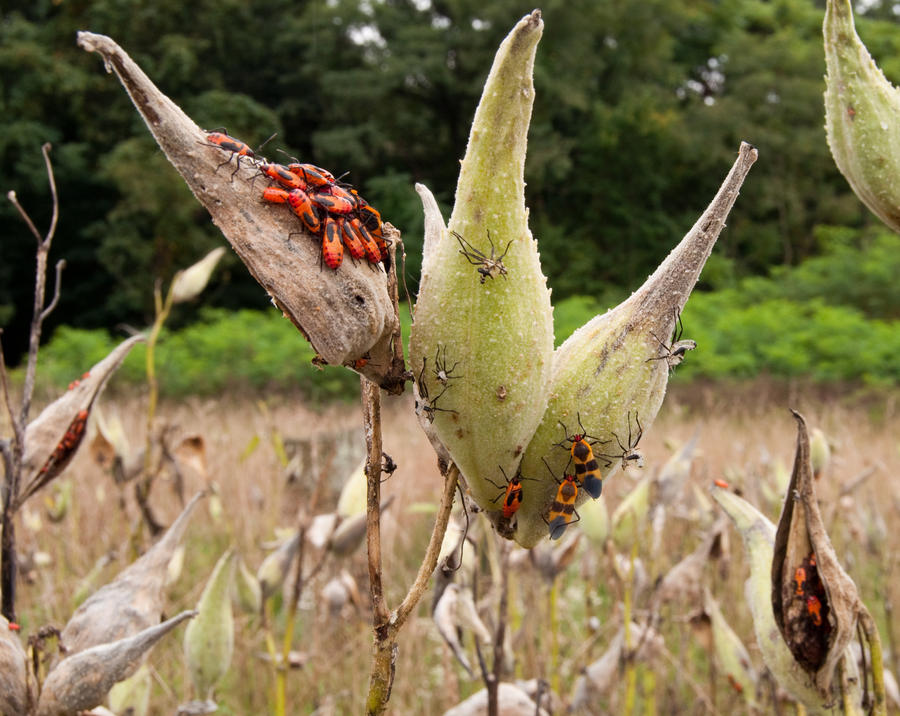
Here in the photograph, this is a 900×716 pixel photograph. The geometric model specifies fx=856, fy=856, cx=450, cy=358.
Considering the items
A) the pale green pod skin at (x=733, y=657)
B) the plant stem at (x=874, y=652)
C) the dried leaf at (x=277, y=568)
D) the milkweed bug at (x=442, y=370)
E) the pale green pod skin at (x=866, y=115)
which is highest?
the pale green pod skin at (x=866, y=115)

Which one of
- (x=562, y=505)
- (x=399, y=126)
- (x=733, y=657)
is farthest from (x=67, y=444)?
(x=399, y=126)

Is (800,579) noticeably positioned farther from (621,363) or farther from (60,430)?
(60,430)

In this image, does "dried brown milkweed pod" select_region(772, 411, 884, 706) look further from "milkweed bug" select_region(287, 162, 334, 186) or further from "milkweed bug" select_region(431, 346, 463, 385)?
"milkweed bug" select_region(287, 162, 334, 186)

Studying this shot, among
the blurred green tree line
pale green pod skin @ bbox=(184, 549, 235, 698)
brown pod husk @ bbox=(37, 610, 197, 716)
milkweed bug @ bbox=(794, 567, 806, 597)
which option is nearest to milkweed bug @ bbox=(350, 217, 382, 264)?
brown pod husk @ bbox=(37, 610, 197, 716)

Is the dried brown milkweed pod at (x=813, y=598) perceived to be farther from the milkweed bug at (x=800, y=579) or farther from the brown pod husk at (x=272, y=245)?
the brown pod husk at (x=272, y=245)

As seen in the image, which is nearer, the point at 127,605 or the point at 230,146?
the point at 230,146

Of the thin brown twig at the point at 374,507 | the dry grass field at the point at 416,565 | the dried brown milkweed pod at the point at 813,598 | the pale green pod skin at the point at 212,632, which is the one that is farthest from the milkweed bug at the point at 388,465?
the dry grass field at the point at 416,565

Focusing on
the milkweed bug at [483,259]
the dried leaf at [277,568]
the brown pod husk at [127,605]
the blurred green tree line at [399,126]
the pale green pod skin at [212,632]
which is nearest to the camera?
the milkweed bug at [483,259]
